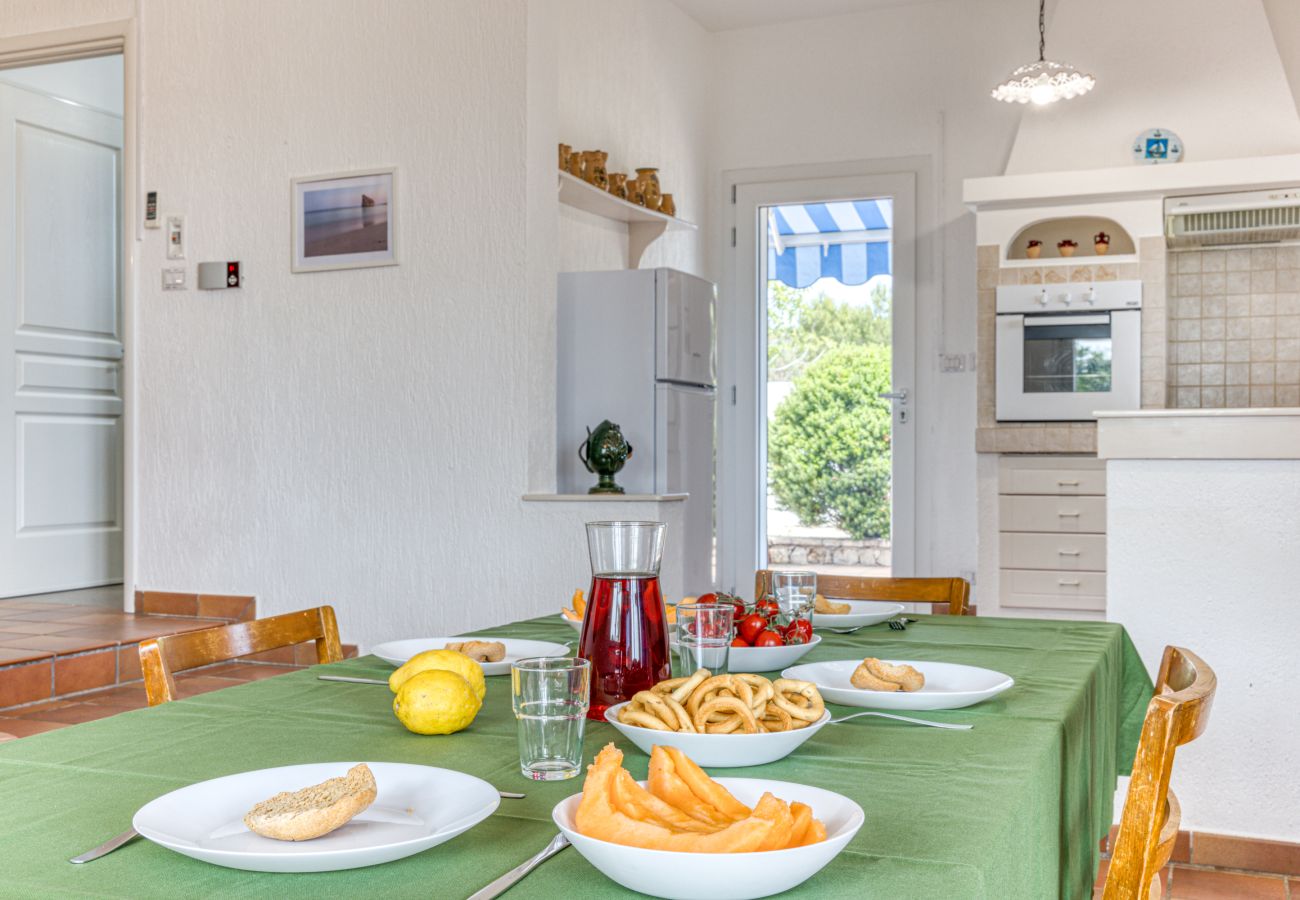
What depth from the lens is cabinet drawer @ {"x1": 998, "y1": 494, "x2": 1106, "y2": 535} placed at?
16.1 feet

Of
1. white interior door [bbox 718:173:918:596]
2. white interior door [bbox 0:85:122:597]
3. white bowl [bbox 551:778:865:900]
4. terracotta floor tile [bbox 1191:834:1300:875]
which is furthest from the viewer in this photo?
white interior door [bbox 718:173:918:596]

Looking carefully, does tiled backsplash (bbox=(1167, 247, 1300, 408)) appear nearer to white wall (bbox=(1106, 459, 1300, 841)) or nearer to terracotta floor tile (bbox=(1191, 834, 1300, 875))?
white wall (bbox=(1106, 459, 1300, 841))

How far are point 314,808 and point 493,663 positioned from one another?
2.20 feet

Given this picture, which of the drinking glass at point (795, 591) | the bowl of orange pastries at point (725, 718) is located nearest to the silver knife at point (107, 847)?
the bowl of orange pastries at point (725, 718)

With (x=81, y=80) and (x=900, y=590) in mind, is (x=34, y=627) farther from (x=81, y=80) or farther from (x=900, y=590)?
(x=900, y=590)

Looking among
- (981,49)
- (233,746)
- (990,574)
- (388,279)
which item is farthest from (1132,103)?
(233,746)

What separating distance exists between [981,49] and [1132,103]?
2.97 feet

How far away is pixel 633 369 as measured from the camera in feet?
14.5

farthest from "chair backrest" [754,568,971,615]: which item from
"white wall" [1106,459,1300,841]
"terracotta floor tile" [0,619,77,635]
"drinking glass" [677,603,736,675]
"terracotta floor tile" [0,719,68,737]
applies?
"terracotta floor tile" [0,619,77,635]

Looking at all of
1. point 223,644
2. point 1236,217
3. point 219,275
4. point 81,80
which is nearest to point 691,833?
point 223,644

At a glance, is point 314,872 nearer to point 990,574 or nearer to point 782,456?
point 990,574

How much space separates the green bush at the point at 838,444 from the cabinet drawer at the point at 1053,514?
949 millimetres

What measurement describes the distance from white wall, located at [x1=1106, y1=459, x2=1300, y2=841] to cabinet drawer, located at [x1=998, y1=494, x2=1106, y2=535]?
86.3 inches

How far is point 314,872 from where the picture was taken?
0.75 metres
